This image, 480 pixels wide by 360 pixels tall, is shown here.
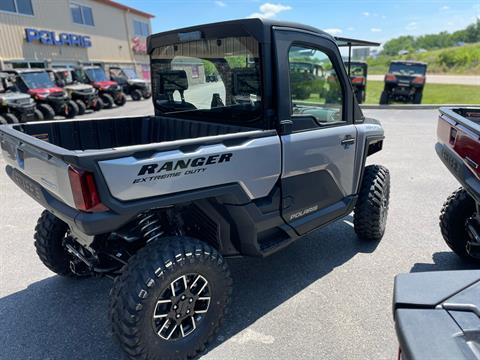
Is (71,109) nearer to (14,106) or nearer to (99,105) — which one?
(99,105)

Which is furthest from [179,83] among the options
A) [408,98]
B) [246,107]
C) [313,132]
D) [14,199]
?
[408,98]

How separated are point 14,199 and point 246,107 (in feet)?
14.5

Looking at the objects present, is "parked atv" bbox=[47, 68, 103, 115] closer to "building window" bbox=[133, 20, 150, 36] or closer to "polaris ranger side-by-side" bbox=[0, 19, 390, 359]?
"polaris ranger side-by-side" bbox=[0, 19, 390, 359]

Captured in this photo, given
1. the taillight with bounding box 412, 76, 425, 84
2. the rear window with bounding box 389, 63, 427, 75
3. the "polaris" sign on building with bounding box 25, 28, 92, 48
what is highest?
the "polaris" sign on building with bounding box 25, 28, 92, 48

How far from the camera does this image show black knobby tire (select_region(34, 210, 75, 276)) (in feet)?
10.2

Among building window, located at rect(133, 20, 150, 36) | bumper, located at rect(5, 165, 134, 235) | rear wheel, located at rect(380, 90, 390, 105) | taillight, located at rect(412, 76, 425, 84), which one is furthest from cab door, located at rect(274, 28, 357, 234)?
building window, located at rect(133, 20, 150, 36)

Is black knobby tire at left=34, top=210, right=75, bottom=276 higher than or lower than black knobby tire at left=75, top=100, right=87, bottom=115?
lower

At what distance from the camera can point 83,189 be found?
6.31ft

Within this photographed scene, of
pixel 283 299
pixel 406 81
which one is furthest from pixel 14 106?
pixel 406 81

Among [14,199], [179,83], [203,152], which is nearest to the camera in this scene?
[203,152]

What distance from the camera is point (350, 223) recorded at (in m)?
4.44

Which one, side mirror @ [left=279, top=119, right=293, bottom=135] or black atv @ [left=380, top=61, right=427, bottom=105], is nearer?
side mirror @ [left=279, top=119, right=293, bottom=135]

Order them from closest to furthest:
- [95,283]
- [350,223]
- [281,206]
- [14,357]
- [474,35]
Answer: [14,357] < [281,206] < [95,283] < [350,223] < [474,35]

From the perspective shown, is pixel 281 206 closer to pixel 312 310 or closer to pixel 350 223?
pixel 312 310
